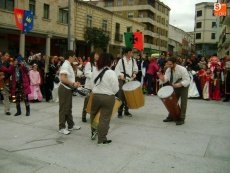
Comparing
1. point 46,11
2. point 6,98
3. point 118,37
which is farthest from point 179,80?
point 118,37

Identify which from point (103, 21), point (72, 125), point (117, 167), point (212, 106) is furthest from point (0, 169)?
point (103, 21)

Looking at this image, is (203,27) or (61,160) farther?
(203,27)

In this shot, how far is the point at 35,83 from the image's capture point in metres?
11.8

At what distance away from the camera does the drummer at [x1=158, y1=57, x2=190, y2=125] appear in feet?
26.5

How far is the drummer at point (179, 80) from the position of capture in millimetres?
8086

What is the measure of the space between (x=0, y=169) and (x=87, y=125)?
3.24 m

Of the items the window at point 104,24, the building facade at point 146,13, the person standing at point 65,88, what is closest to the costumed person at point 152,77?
the person standing at point 65,88

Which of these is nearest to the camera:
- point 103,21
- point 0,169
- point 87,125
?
point 0,169

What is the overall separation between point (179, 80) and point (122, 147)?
2815mm

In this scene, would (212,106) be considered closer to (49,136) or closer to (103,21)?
(49,136)

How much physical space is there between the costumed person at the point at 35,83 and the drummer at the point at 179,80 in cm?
515

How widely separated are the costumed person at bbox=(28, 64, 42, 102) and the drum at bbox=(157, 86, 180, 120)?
515 cm

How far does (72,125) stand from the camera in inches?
292

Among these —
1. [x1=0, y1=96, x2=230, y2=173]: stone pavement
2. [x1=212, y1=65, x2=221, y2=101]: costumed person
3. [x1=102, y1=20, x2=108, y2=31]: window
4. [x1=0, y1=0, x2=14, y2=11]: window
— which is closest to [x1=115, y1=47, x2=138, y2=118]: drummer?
[x1=0, y1=96, x2=230, y2=173]: stone pavement
